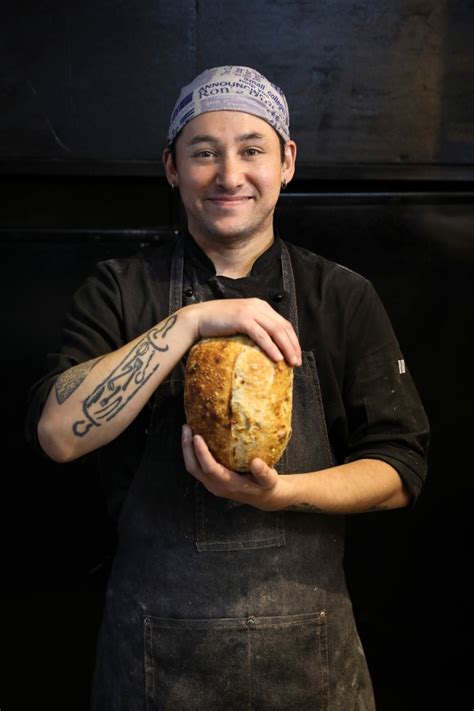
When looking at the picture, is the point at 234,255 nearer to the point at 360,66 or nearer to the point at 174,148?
the point at 174,148

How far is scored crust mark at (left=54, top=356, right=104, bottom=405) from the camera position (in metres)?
1.72

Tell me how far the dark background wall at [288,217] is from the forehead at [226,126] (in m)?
0.82

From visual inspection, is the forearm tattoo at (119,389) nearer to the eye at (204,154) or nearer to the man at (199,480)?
the man at (199,480)

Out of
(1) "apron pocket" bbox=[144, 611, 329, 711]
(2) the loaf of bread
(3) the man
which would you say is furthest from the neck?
(1) "apron pocket" bbox=[144, 611, 329, 711]

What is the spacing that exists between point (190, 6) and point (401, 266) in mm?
1066

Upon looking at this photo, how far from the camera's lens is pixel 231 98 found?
1883 mm

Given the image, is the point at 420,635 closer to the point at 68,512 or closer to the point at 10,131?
the point at 68,512

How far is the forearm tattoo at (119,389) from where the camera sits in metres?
1.70

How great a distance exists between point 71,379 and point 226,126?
651 millimetres

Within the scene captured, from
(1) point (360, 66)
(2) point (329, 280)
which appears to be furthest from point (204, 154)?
(1) point (360, 66)

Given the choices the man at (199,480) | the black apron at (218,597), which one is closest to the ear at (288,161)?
the man at (199,480)

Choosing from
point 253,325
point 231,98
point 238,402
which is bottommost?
point 238,402

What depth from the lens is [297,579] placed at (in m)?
1.88

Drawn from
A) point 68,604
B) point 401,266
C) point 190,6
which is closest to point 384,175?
point 401,266
